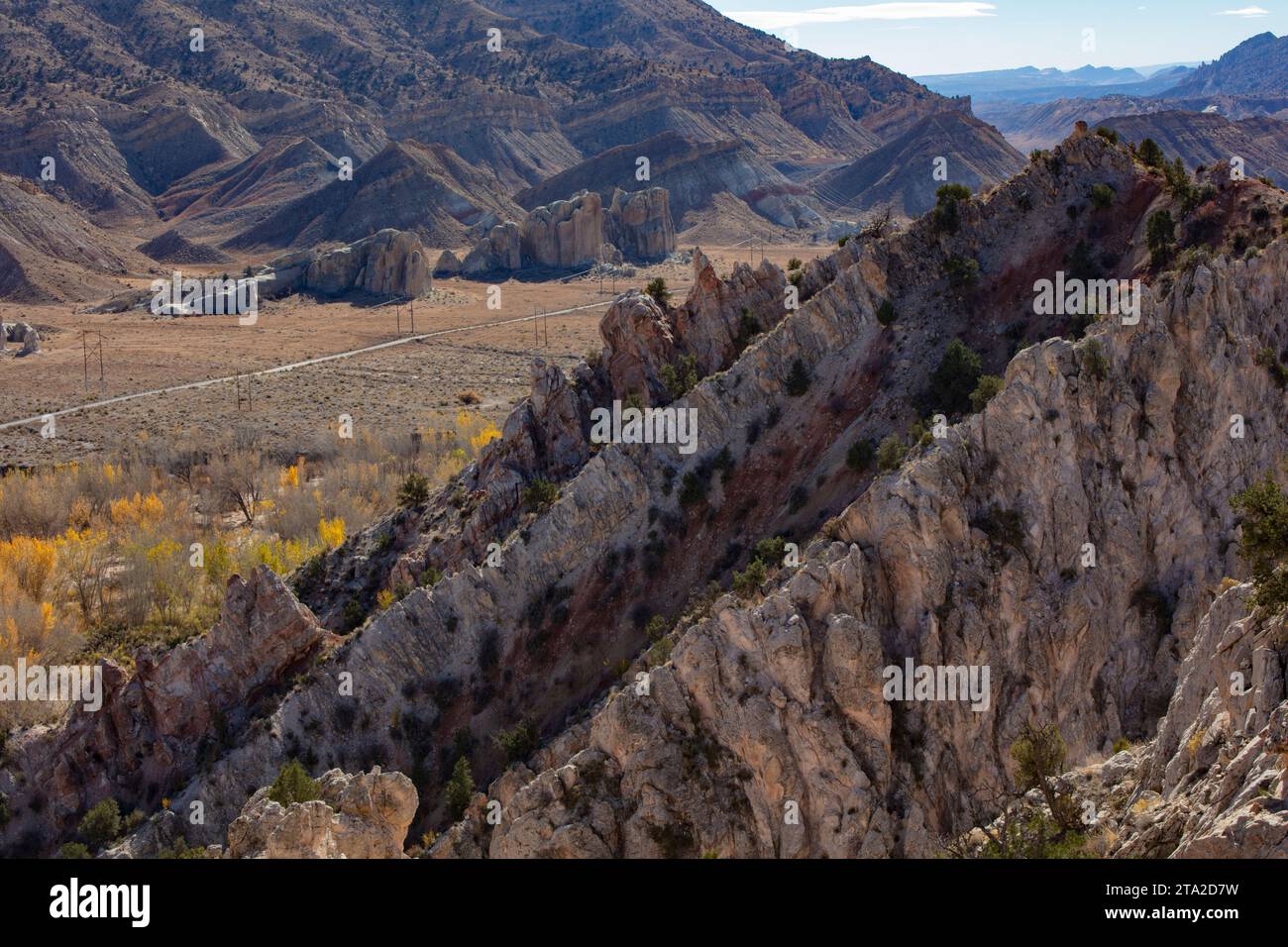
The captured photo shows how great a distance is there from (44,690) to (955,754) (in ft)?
103

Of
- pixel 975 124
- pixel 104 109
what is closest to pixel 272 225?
pixel 104 109

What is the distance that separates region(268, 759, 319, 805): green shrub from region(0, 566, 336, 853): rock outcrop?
692 cm

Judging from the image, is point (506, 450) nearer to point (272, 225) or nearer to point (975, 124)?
point (272, 225)

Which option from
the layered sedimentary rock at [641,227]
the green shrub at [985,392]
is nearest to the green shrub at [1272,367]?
the green shrub at [985,392]

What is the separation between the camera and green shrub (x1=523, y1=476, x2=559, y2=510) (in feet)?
124

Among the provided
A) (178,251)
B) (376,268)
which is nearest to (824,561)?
(376,268)

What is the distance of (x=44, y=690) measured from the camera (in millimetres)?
42531

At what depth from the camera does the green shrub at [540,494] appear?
37.8 meters

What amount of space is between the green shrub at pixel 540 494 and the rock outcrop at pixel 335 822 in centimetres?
1368

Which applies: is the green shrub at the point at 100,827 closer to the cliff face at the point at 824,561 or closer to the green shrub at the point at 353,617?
the cliff face at the point at 824,561

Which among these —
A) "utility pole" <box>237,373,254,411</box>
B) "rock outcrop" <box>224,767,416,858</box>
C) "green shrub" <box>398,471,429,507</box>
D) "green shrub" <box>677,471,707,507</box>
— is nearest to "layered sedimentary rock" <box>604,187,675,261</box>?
"utility pole" <box>237,373,254,411</box>

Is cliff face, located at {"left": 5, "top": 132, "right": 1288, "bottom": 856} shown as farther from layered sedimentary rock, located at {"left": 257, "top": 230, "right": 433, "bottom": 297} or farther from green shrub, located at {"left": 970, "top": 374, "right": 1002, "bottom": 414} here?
layered sedimentary rock, located at {"left": 257, "top": 230, "right": 433, "bottom": 297}

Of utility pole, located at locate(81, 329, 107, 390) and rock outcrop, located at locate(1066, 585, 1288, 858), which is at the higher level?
utility pole, located at locate(81, 329, 107, 390)

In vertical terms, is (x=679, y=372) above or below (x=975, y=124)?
below
